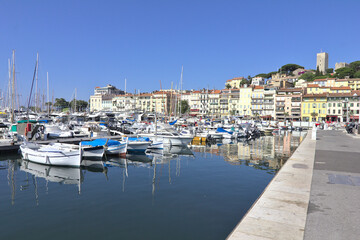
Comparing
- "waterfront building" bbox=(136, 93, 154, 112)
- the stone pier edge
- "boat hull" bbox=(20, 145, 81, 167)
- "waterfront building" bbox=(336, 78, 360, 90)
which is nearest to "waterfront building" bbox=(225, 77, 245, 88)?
"waterfront building" bbox=(136, 93, 154, 112)

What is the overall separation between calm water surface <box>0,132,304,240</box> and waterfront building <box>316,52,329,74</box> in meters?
185

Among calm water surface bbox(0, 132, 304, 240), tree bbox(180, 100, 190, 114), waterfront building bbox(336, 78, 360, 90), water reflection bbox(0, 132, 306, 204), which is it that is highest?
waterfront building bbox(336, 78, 360, 90)

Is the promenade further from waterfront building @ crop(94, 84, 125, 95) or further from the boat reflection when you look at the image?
waterfront building @ crop(94, 84, 125, 95)

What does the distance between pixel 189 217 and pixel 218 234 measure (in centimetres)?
156

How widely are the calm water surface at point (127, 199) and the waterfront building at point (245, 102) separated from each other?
9961 centimetres

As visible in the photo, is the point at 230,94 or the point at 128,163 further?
the point at 230,94

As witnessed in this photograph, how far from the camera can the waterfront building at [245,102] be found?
116613 mm

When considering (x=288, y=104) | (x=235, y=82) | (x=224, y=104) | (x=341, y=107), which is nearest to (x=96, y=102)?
(x=224, y=104)

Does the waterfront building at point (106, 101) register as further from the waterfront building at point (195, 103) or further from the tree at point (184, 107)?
the tree at point (184, 107)

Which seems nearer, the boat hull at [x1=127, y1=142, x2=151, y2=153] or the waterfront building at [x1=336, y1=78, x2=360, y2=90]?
the boat hull at [x1=127, y1=142, x2=151, y2=153]

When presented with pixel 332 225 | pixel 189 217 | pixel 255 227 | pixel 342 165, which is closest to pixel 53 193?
pixel 189 217

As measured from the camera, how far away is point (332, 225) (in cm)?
639

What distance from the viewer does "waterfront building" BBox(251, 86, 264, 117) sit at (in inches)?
4503

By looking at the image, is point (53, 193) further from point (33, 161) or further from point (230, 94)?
point (230, 94)
